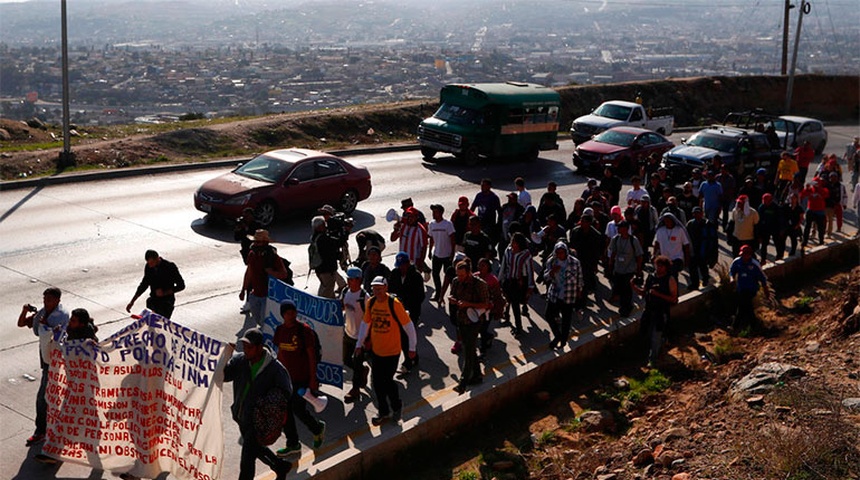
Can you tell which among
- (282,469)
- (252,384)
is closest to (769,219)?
(282,469)

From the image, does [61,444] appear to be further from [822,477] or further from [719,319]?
[719,319]

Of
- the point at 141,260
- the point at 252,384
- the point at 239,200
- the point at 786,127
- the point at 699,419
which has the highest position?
the point at 786,127

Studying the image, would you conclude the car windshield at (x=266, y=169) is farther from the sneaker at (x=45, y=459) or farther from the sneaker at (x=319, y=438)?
the sneaker at (x=45, y=459)

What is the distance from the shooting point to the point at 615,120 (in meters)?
32.5

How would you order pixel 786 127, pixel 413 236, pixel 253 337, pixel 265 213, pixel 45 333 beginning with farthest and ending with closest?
1. pixel 786 127
2. pixel 265 213
3. pixel 413 236
4. pixel 45 333
5. pixel 253 337

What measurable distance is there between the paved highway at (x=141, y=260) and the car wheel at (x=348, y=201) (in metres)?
0.27

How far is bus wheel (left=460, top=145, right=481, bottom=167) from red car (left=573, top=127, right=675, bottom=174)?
281 centimetres

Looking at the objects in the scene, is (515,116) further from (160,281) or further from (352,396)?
(352,396)

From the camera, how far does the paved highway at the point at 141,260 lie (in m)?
10.8

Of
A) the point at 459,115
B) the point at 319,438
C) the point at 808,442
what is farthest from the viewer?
the point at 459,115

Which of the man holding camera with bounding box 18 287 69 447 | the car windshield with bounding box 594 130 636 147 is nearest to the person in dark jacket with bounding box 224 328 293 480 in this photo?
the man holding camera with bounding box 18 287 69 447

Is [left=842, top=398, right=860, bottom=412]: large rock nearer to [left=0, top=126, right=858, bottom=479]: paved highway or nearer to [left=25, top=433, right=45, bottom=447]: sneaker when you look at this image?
[left=0, top=126, right=858, bottom=479]: paved highway

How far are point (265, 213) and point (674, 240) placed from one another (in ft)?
26.5

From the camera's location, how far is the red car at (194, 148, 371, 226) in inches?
741
